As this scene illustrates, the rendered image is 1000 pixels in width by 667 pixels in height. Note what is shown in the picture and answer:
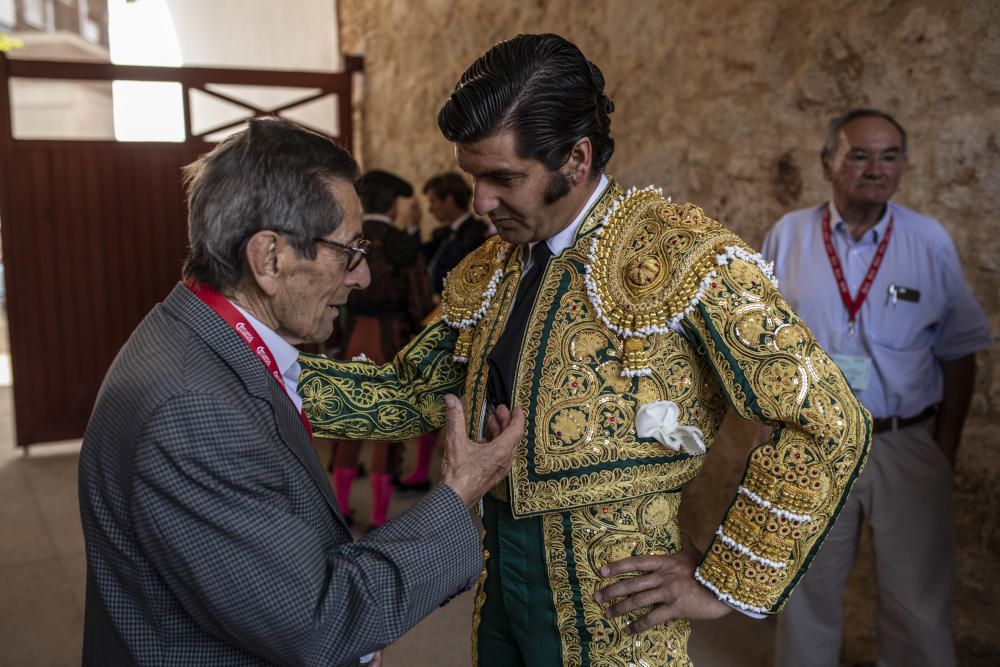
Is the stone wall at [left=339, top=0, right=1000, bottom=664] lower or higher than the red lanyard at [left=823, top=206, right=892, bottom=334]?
higher

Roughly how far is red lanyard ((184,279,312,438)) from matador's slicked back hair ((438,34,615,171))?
489 millimetres

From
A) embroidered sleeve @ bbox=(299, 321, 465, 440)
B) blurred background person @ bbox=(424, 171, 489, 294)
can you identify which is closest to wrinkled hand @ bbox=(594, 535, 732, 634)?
embroidered sleeve @ bbox=(299, 321, 465, 440)

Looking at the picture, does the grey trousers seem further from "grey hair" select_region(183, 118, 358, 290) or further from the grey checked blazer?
"grey hair" select_region(183, 118, 358, 290)

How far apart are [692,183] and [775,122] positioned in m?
0.52

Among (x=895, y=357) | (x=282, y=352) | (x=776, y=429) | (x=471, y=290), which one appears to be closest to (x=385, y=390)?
(x=471, y=290)

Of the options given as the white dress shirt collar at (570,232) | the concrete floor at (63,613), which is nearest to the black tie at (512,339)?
the white dress shirt collar at (570,232)

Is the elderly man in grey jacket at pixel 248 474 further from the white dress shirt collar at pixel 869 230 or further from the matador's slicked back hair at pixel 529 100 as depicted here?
the white dress shirt collar at pixel 869 230

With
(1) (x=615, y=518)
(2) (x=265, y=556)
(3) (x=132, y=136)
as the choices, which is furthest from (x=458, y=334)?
(3) (x=132, y=136)

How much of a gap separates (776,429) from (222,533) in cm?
91

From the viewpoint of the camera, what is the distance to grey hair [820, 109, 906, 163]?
2646 millimetres

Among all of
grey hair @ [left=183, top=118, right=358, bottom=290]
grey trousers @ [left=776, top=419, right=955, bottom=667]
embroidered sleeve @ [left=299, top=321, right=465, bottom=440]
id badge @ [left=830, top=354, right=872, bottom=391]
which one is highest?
grey hair @ [left=183, top=118, right=358, bottom=290]

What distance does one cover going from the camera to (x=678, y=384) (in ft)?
4.91

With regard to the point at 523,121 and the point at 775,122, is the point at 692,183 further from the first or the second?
the point at 523,121

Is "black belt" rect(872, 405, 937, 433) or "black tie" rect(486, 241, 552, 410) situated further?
"black belt" rect(872, 405, 937, 433)
